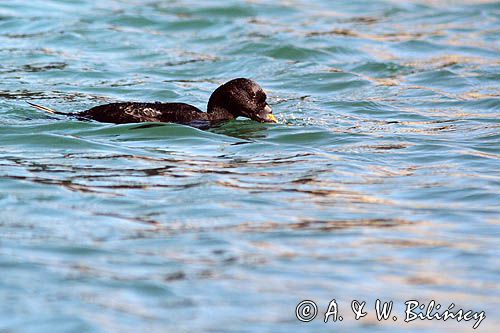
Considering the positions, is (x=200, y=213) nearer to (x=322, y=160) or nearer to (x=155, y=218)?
(x=155, y=218)

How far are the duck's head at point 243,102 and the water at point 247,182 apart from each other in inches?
6.3

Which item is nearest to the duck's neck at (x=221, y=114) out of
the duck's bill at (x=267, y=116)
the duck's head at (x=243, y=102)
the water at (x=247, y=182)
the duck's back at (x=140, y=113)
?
the duck's head at (x=243, y=102)

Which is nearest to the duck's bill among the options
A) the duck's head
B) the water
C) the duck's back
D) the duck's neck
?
the duck's head

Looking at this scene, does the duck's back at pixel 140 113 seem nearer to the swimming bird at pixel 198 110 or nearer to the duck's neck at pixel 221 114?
the swimming bird at pixel 198 110

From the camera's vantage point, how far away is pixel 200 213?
320 inches

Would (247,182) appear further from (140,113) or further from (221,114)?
(221,114)

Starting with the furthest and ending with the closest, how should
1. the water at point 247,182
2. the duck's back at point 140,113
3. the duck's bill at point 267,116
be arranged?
the duck's bill at point 267,116 → the duck's back at point 140,113 → the water at point 247,182

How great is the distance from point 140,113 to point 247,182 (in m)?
2.41

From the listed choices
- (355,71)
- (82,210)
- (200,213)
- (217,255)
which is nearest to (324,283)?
Result: (217,255)

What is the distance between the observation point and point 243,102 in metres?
12.0

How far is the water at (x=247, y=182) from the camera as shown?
21.3 ft

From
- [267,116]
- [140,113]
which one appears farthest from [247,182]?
[267,116]

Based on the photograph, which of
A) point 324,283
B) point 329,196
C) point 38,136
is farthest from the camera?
point 38,136

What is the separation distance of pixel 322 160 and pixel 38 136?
8.85ft
